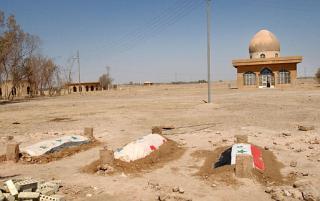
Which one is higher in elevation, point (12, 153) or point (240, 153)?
point (240, 153)

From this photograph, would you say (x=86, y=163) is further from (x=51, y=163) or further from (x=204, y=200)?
(x=204, y=200)

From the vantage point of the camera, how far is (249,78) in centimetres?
4638

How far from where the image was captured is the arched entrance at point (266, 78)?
45.6 meters

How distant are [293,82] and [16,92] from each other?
165 feet

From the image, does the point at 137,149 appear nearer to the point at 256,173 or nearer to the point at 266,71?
the point at 256,173

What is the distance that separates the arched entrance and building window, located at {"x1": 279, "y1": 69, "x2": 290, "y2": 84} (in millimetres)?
1120

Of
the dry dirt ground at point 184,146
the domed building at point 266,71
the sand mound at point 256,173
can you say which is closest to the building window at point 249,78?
the domed building at point 266,71

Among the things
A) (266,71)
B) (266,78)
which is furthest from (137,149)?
(266,78)

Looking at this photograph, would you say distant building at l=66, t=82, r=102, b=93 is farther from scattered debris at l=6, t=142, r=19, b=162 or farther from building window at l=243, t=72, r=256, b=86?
scattered debris at l=6, t=142, r=19, b=162

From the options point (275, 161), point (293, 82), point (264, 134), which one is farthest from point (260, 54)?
point (275, 161)

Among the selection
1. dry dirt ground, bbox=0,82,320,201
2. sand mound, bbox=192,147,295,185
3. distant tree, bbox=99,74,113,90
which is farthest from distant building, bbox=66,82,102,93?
sand mound, bbox=192,147,295,185

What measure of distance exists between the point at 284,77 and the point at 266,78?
230 centimetres

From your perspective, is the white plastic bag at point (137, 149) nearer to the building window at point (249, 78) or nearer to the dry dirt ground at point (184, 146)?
the dry dirt ground at point (184, 146)

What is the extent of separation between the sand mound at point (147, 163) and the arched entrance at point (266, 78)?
1503 inches
